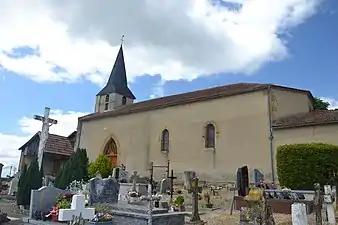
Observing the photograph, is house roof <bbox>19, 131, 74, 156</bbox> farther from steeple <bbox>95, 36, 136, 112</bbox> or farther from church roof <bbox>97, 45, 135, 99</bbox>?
church roof <bbox>97, 45, 135, 99</bbox>

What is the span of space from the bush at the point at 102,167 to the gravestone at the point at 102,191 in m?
14.3

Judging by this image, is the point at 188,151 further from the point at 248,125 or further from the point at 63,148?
the point at 63,148

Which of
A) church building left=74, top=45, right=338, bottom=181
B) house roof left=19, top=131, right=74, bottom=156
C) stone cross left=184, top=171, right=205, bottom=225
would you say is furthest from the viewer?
house roof left=19, top=131, right=74, bottom=156

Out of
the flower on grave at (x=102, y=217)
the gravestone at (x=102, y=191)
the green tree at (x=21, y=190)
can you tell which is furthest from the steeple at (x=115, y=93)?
the flower on grave at (x=102, y=217)

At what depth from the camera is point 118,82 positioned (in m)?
32.3

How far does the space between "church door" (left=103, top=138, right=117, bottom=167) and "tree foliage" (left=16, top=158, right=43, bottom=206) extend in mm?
11529

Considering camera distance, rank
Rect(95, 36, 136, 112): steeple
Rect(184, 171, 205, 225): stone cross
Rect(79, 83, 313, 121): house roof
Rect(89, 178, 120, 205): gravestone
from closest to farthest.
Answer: Rect(184, 171, 205, 225): stone cross, Rect(89, 178, 120, 205): gravestone, Rect(79, 83, 313, 121): house roof, Rect(95, 36, 136, 112): steeple

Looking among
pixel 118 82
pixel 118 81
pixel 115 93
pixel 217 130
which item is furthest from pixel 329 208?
pixel 118 81

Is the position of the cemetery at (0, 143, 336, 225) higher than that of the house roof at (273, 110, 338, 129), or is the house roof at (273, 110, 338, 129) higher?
the house roof at (273, 110, 338, 129)

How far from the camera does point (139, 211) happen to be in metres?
8.59

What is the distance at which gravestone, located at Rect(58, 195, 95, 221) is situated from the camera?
7703 millimetres

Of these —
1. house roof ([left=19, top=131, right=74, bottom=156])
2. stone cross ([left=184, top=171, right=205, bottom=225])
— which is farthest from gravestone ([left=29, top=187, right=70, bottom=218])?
house roof ([left=19, top=131, right=74, bottom=156])

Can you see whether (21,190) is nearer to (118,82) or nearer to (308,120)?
(308,120)

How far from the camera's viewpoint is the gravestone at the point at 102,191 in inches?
396
